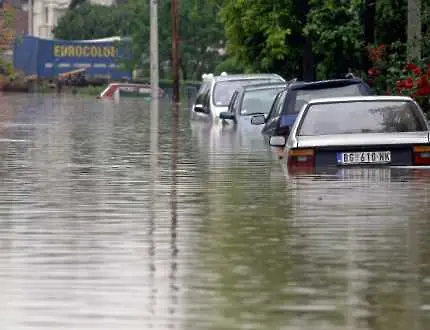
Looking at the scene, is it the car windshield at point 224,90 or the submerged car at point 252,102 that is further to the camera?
the car windshield at point 224,90

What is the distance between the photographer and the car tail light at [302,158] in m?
22.4

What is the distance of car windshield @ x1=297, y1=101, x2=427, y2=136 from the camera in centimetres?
2247

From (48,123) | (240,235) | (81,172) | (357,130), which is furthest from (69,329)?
(48,123)

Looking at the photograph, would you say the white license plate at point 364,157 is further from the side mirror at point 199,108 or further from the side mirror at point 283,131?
the side mirror at point 199,108

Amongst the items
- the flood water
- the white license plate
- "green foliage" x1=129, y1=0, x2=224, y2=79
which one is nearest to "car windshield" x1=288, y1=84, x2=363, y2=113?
the flood water

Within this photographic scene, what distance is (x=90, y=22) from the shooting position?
434ft

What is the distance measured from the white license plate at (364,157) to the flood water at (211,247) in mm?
149

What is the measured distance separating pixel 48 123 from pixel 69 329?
131 feet

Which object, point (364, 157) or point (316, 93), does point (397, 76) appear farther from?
point (364, 157)

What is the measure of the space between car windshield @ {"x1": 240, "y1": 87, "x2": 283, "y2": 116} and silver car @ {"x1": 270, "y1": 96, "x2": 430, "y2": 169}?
13474 mm

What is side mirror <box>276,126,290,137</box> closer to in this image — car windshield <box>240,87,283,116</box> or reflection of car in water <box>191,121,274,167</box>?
reflection of car in water <box>191,121,274,167</box>

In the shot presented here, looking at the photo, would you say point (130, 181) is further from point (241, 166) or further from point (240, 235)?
point (240, 235)

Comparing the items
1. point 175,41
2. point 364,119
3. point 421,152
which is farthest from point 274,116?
point 175,41

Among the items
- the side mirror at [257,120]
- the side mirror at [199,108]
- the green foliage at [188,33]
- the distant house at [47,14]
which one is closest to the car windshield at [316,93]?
the side mirror at [257,120]
